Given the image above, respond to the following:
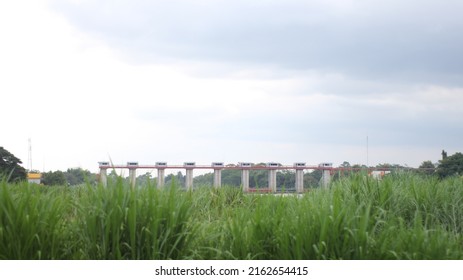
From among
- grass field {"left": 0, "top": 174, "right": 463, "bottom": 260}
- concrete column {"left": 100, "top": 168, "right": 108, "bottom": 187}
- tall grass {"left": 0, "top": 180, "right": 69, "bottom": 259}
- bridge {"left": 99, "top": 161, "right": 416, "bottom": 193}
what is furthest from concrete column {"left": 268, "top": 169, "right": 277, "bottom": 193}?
tall grass {"left": 0, "top": 180, "right": 69, "bottom": 259}

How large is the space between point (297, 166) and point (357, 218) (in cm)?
806

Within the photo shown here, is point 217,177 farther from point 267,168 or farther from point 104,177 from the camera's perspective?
point 104,177

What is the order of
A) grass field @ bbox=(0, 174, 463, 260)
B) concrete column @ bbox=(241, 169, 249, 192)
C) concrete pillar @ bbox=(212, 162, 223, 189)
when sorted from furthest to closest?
concrete pillar @ bbox=(212, 162, 223, 189) < concrete column @ bbox=(241, 169, 249, 192) < grass field @ bbox=(0, 174, 463, 260)

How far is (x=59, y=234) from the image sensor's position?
4.49m

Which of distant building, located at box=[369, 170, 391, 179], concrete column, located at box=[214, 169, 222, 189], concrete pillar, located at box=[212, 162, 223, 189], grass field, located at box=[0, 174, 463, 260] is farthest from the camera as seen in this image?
concrete pillar, located at box=[212, 162, 223, 189]

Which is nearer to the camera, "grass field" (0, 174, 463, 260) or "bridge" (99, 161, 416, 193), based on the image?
"grass field" (0, 174, 463, 260)

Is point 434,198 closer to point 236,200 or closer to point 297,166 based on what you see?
point 236,200

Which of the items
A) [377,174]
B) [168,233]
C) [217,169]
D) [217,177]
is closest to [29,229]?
[168,233]

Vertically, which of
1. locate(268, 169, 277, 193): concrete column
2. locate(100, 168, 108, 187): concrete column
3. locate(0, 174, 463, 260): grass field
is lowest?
locate(0, 174, 463, 260): grass field

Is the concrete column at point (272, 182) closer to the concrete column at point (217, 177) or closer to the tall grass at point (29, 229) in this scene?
the concrete column at point (217, 177)

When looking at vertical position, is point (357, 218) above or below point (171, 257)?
above

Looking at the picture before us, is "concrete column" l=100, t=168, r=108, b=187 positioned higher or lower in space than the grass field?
higher

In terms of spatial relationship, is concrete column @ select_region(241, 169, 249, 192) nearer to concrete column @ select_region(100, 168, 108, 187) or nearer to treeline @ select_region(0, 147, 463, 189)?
treeline @ select_region(0, 147, 463, 189)
